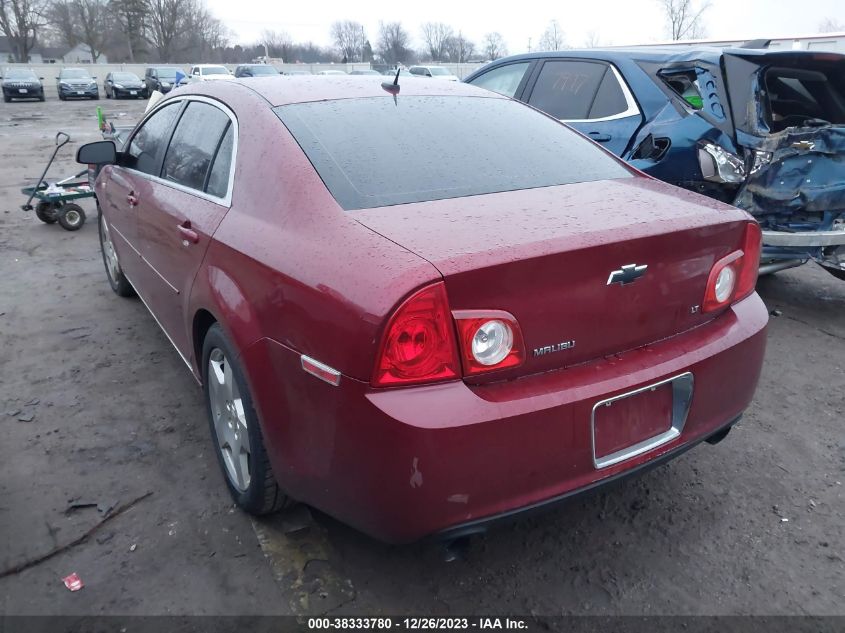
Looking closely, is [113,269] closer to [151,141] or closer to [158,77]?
[151,141]

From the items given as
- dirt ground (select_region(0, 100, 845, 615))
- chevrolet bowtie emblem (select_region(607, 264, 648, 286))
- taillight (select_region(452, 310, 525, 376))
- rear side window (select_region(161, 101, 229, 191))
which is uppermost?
rear side window (select_region(161, 101, 229, 191))

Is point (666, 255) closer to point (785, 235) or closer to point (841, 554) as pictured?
point (841, 554)

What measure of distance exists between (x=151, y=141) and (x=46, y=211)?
15.6 ft

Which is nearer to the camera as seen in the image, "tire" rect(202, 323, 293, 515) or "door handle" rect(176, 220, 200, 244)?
"tire" rect(202, 323, 293, 515)

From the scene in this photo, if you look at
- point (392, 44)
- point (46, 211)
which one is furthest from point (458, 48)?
point (46, 211)

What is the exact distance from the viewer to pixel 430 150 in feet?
9.02

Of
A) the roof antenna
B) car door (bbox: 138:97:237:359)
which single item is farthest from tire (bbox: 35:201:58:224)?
the roof antenna

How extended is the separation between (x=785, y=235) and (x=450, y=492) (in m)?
3.62

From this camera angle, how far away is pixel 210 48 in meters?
80.2

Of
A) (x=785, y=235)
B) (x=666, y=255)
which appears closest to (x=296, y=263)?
(x=666, y=255)

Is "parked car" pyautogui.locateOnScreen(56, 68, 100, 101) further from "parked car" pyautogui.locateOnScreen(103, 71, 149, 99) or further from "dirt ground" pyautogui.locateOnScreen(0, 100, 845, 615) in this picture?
"dirt ground" pyautogui.locateOnScreen(0, 100, 845, 615)

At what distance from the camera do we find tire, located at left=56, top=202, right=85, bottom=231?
25.5 feet

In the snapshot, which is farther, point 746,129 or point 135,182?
point 746,129

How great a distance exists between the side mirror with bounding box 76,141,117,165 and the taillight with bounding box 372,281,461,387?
3055 millimetres
